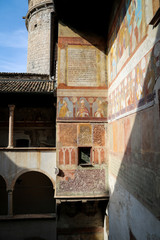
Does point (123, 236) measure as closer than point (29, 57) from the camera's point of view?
Yes

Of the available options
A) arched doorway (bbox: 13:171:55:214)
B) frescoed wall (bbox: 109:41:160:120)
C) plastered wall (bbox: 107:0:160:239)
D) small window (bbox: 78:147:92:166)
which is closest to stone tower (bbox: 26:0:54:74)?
arched doorway (bbox: 13:171:55:214)

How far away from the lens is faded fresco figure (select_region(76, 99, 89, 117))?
22.1ft

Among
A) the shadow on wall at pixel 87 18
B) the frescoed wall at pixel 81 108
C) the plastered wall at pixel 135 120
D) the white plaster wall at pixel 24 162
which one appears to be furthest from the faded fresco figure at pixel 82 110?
the shadow on wall at pixel 87 18

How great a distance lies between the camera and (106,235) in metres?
6.82

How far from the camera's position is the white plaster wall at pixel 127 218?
329 centimetres

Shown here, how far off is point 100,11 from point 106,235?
314 inches

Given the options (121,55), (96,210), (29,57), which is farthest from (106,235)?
(29,57)

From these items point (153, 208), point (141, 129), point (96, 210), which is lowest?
point (96, 210)

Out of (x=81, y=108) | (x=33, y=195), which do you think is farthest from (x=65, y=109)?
(x=33, y=195)

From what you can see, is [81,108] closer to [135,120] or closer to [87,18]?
[135,120]

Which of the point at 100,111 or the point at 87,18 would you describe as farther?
the point at 87,18

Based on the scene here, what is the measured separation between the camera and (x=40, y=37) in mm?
15898

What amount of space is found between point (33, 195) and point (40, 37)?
12385 mm

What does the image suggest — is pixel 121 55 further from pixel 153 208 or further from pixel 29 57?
pixel 29 57
